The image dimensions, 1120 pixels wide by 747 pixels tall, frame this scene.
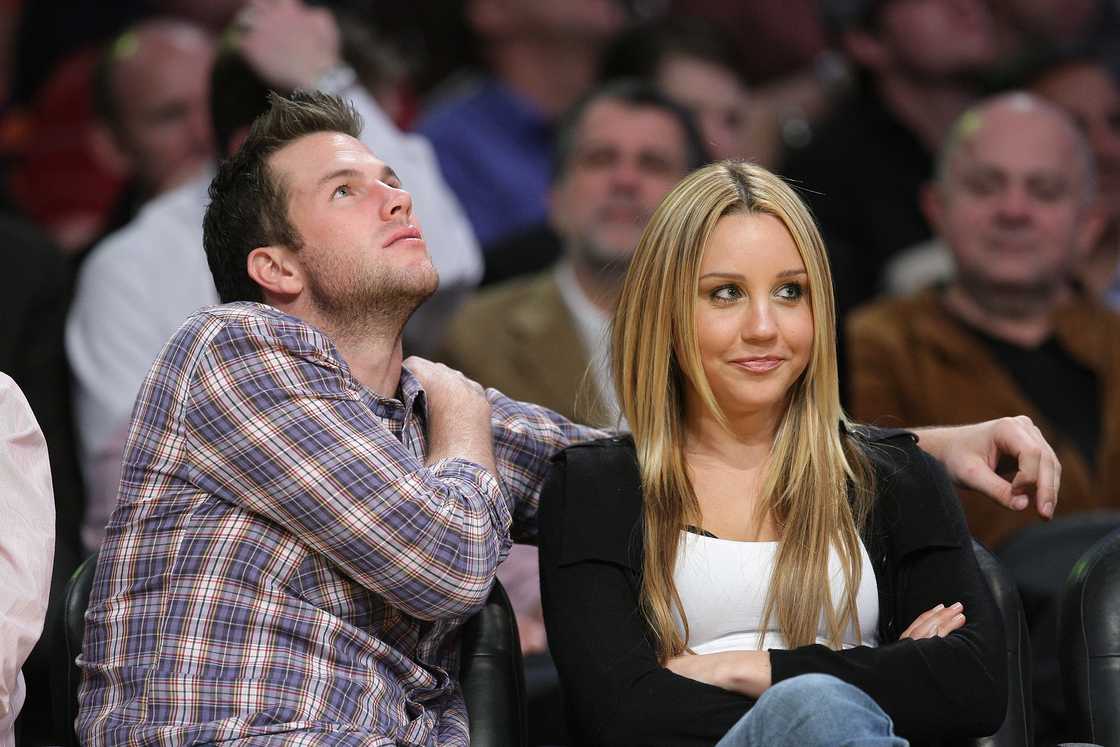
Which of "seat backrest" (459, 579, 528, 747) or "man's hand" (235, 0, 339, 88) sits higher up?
"man's hand" (235, 0, 339, 88)

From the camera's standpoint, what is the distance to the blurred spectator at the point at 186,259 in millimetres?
3963

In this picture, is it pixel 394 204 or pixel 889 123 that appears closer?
pixel 394 204

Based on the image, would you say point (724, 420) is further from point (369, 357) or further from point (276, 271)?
point (276, 271)

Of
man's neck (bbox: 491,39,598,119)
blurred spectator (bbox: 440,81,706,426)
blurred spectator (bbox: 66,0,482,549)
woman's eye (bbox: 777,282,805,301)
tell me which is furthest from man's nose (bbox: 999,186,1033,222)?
woman's eye (bbox: 777,282,805,301)

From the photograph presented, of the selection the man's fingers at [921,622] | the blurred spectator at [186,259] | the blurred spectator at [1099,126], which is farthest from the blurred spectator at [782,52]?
the man's fingers at [921,622]

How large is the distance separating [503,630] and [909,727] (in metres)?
0.65

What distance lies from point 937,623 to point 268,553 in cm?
96

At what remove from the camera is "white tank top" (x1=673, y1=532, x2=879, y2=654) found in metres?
2.53

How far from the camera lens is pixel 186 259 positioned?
410 centimetres

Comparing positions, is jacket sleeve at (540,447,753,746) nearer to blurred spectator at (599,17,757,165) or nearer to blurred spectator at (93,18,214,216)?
blurred spectator at (93,18,214,216)

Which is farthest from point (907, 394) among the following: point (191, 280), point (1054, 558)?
point (191, 280)

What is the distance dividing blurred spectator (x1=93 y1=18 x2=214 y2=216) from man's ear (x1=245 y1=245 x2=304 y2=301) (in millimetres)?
2207

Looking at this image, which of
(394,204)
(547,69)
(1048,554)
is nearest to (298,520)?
(394,204)

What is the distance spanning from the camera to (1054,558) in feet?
11.5
